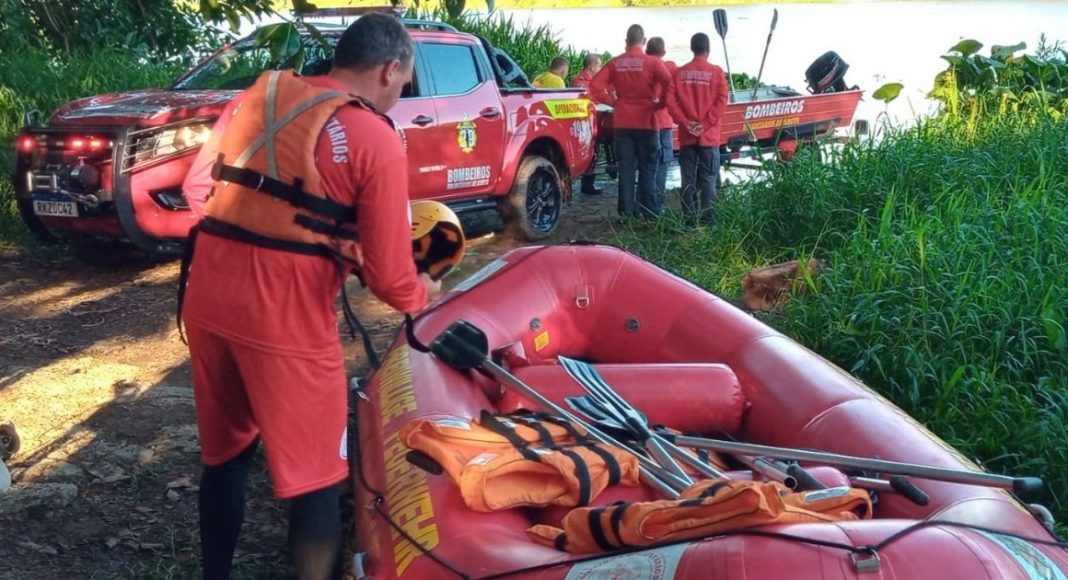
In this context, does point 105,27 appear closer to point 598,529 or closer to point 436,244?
point 436,244

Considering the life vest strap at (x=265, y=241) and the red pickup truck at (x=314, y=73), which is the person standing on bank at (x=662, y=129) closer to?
the red pickup truck at (x=314, y=73)

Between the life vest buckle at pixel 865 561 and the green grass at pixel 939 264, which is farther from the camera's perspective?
the green grass at pixel 939 264

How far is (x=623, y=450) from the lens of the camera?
352 centimetres

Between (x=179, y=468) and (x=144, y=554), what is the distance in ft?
2.49

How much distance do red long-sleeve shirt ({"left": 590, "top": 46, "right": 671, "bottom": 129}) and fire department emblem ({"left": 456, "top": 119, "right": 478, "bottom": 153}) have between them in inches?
76.1

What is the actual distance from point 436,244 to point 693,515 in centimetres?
123

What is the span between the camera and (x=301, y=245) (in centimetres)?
297

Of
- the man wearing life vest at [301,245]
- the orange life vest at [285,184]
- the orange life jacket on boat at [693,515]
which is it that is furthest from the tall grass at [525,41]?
the orange life jacket on boat at [693,515]

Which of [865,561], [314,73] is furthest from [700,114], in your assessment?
[865,561]

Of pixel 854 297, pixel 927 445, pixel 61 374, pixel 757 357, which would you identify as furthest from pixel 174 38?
pixel 927 445

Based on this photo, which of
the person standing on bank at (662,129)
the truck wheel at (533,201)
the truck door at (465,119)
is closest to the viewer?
the truck door at (465,119)

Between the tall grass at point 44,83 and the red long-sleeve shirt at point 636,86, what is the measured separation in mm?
4283

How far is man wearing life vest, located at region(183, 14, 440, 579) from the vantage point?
2.94 metres

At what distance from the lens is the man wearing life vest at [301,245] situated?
9.64 feet
